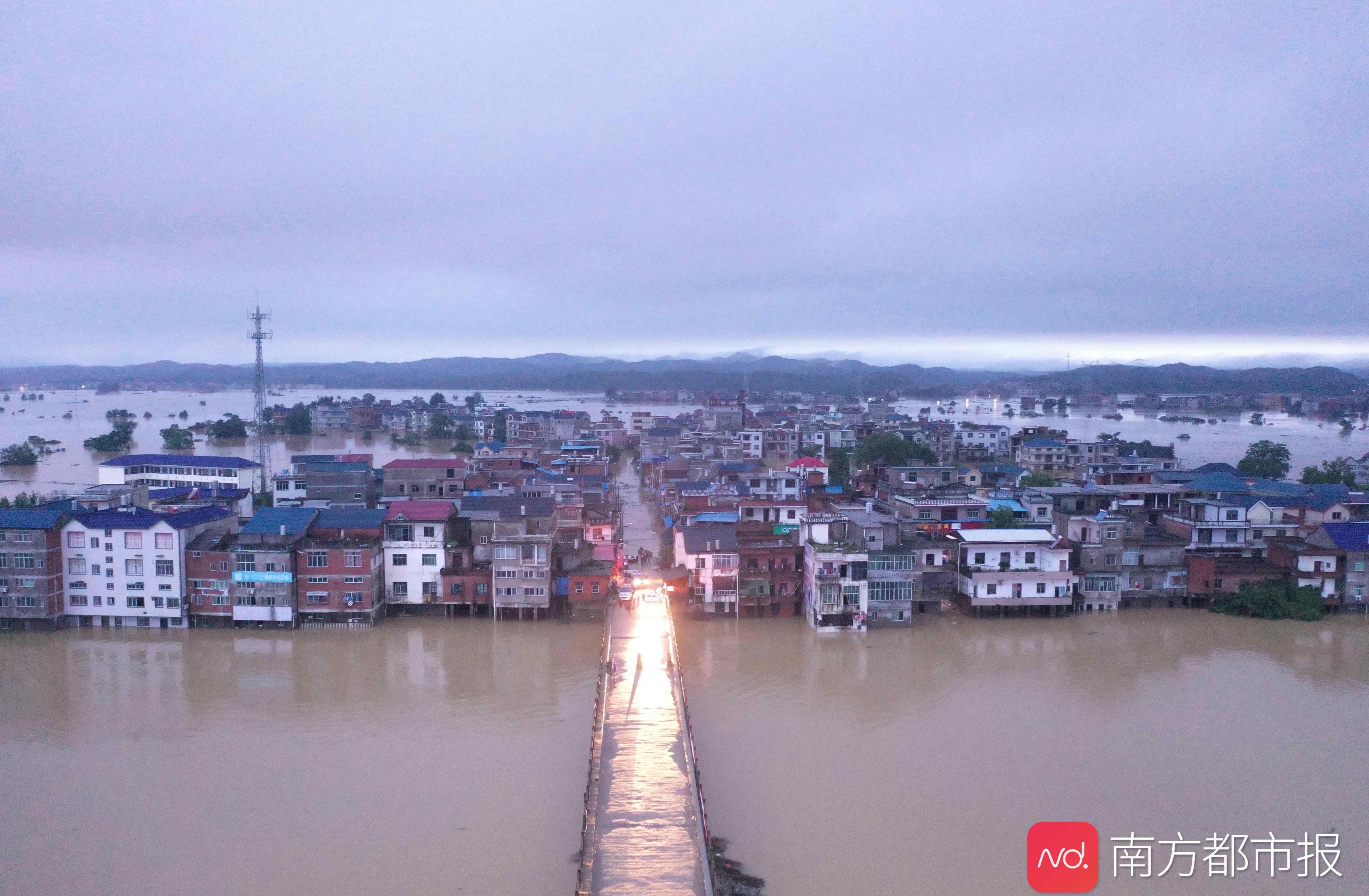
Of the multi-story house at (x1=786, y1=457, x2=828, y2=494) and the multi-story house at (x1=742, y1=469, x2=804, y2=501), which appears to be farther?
the multi-story house at (x1=786, y1=457, x2=828, y2=494)

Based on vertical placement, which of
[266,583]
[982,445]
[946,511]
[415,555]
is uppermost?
[982,445]

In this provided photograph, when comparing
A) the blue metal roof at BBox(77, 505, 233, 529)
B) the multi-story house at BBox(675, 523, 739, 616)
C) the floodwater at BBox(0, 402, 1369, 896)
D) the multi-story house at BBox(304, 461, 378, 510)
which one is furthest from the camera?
the multi-story house at BBox(304, 461, 378, 510)

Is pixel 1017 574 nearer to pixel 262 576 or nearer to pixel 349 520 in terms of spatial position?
pixel 349 520

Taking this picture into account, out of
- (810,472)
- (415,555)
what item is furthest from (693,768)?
(810,472)

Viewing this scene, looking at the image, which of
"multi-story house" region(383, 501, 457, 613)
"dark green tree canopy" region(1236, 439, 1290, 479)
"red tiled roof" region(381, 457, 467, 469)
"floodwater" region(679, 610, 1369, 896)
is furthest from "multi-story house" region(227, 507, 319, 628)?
"dark green tree canopy" region(1236, 439, 1290, 479)

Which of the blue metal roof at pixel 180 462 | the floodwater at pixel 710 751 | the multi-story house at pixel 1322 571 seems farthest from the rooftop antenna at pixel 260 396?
the multi-story house at pixel 1322 571

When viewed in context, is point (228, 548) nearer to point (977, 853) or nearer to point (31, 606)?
point (31, 606)

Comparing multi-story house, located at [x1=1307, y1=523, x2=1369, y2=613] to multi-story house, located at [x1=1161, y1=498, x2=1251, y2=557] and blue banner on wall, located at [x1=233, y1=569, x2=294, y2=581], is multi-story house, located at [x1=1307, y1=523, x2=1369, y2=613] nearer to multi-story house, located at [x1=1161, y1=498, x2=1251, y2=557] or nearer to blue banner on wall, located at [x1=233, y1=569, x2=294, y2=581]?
multi-story house, located at [x1=1161, y1=498, x2=1251, y2=557]
